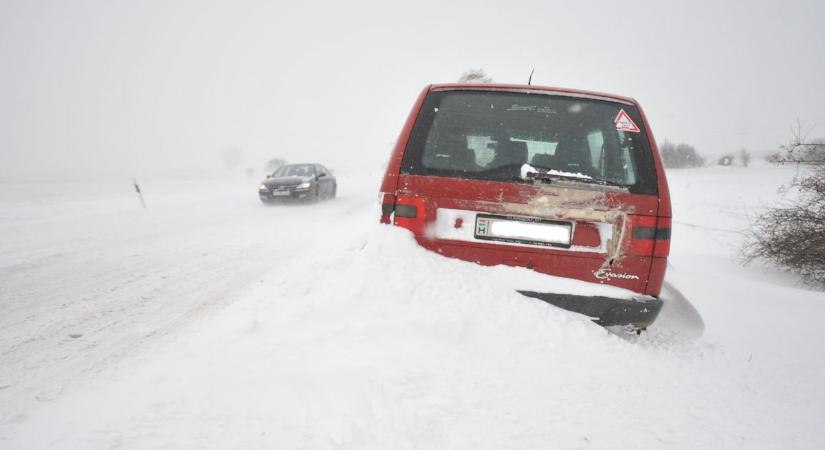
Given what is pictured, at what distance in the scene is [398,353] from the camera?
5.78 feet

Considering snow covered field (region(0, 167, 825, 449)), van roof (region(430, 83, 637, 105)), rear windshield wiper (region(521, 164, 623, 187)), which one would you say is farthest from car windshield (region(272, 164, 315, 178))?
rear windshield wiper (region(521, 164, 623, 187))

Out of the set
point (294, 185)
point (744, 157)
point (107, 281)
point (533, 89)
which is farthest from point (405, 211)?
point (744, 157)

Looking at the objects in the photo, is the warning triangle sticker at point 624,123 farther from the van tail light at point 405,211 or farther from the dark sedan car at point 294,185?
the dark sedan car at point 294,185

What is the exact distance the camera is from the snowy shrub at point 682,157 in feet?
150

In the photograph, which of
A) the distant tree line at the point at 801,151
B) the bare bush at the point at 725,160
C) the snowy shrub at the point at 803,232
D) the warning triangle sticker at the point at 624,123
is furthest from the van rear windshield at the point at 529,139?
the bare bush at the point at 725,160

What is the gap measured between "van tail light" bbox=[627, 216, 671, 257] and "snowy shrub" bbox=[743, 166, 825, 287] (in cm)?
439

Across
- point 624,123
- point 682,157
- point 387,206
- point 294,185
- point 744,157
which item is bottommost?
point 294,185

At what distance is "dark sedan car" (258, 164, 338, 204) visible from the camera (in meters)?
10.8

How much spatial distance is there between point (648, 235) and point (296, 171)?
11268 mm

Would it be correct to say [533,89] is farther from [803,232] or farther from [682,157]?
[682,157]

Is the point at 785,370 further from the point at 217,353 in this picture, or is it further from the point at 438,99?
the point at 217,353

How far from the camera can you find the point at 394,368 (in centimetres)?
168

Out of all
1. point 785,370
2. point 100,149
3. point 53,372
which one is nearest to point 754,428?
point 785,370

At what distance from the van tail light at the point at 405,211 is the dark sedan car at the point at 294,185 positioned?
30.2 ft
